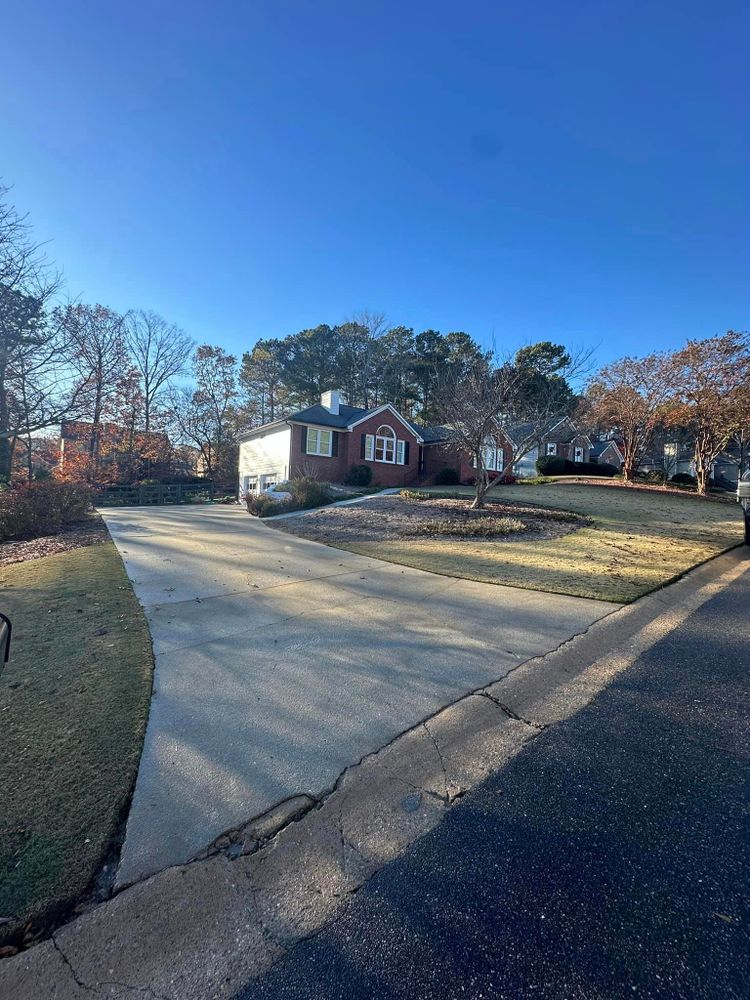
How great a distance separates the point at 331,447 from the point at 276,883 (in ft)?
79.9

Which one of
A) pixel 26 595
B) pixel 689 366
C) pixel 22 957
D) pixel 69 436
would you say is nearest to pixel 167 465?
pixel 69 436

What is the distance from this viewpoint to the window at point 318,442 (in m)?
24.6

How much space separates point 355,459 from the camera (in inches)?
1039

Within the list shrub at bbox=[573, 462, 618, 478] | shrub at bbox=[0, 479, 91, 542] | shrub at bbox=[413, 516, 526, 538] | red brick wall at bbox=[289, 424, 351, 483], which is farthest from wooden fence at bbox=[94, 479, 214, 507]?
shrub at bbox=[573, 462, 618, 478]

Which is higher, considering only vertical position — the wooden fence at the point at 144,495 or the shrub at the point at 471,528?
the shrub at the point at 471,528

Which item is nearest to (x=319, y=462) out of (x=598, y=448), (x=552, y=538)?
(x=552, y=538)

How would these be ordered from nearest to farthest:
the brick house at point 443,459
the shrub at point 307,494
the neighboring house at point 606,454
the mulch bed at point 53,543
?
1. the mulch bed at point 53,543
2. the shrub at point 307,494
3. the brick house at point 443,459
4. the neighboring house at point 606,454

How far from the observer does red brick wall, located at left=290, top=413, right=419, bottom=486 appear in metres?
24.2

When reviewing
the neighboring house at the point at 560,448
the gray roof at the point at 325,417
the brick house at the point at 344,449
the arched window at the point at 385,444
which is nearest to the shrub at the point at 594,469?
the neighboring house at the point at 560,448

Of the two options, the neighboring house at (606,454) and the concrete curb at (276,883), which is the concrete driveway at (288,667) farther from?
the neighboring house at (606,454)

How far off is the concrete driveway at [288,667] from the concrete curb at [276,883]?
16 centimetres

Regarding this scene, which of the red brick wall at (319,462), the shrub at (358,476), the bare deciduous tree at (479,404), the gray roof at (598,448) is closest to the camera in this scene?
the bare deciduous tree at (479,404)

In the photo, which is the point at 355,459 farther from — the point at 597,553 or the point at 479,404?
the point at 597,553

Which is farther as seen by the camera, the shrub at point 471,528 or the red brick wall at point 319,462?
the red brick wall at point 319,462
